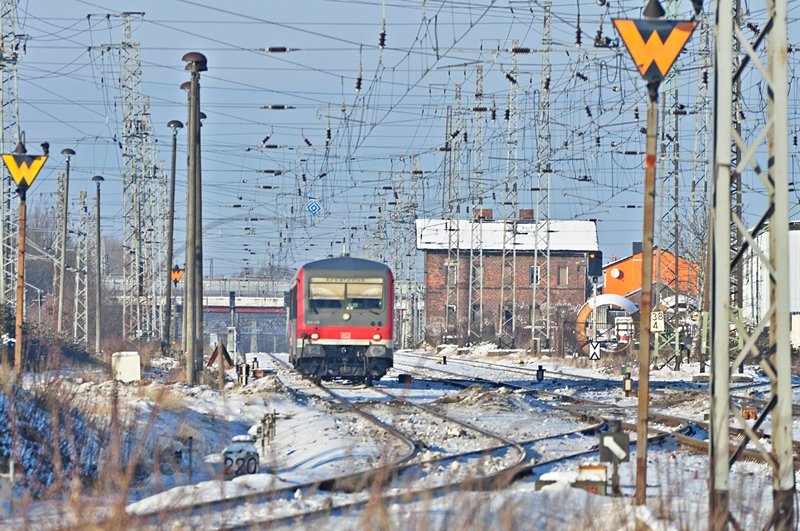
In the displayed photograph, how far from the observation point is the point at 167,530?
24.4 feet

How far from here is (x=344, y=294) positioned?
3020 cm

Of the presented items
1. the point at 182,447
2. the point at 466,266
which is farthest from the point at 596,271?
the point at 182,447

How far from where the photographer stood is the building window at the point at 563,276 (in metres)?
92.7

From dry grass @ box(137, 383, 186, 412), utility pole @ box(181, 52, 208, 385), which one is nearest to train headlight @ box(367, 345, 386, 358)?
utility pole @ box(181, 52, 208, 385)

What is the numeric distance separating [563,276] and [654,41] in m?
84.3

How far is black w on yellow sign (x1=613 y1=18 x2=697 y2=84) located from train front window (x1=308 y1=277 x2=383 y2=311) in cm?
2124

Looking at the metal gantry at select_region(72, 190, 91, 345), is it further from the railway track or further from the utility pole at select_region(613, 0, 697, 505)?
the utility pole at select_region(613, 0, 697, 505)

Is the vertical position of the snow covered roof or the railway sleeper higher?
the snow covered roof

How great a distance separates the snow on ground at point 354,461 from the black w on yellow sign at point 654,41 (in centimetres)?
286

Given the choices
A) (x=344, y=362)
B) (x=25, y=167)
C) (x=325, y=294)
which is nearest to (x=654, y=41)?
(x=25, y=167)

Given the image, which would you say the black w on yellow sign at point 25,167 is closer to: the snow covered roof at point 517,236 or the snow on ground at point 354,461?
the snow on ground at point 354,461

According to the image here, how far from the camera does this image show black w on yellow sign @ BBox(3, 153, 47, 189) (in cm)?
2061

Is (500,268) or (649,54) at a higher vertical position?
(649,54)

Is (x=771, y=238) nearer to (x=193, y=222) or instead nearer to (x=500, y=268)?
(x=193, y=222)
